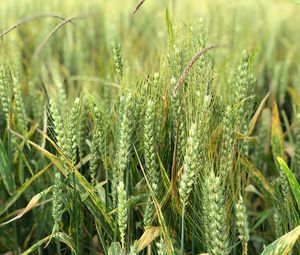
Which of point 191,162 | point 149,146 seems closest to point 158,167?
point 149,146

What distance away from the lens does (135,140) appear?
1.20 metres

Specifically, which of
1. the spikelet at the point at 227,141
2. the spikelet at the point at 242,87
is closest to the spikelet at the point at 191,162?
the spikelet at the point at 227,141

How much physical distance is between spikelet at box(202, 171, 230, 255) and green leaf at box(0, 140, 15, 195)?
50cm

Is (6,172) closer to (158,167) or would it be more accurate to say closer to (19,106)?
(19,106)

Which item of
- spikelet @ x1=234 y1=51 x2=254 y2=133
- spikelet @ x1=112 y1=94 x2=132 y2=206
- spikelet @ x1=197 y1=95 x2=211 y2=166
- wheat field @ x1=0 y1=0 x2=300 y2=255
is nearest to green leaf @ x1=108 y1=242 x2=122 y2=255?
wheat field @ x1=0 y1=0 x2=300 y2=255

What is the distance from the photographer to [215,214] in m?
1.00

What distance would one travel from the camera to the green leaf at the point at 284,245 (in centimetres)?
103

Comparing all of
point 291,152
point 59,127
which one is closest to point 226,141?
point 59,127

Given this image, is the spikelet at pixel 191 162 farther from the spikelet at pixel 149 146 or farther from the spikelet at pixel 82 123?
the spikelet at pixel 82 123

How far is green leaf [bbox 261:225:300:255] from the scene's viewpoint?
1.03 metres

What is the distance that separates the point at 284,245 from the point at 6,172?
0.62 meters

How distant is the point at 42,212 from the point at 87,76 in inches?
28.8

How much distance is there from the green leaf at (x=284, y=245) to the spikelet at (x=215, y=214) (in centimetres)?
8

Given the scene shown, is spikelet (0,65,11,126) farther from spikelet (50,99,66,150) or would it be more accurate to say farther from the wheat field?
spikelet (50,99,66,150)
